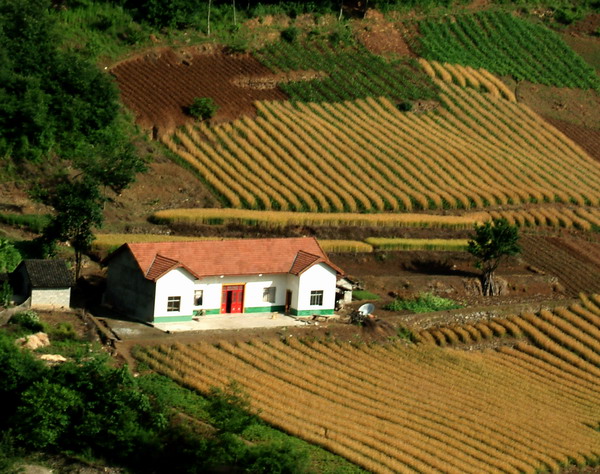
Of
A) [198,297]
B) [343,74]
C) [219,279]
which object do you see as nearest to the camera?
[198,297]

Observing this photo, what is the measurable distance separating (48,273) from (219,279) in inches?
319

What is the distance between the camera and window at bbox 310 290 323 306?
6475 centimetres

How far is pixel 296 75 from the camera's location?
9338 centimetres

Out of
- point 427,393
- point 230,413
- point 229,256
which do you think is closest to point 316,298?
point 229,256

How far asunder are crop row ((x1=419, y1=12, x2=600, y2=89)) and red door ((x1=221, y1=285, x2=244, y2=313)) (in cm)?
4350

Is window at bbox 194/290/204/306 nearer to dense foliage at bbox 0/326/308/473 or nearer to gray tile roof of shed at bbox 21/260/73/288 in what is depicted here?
gray tile roof of shed at bbox 21/260/73/288

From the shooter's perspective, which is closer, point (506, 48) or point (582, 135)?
point (582, 135)

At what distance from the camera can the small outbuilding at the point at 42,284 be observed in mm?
58281

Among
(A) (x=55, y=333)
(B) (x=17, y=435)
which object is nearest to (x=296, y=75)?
(A) (x=55, y=333)

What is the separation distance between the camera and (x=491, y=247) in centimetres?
7250

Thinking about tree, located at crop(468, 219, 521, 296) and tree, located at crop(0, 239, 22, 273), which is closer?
tree, located at crop(0, 239, 22, 273)

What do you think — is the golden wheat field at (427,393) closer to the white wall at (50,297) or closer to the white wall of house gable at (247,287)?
the white wall of house gable at (247,287)

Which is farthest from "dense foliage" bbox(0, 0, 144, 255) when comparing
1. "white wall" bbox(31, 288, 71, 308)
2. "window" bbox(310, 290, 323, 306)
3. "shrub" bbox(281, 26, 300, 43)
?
"shrub" bbox(281, 26, 300, 43)

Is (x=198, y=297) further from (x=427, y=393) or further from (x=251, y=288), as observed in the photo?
(x=427, y=393)
